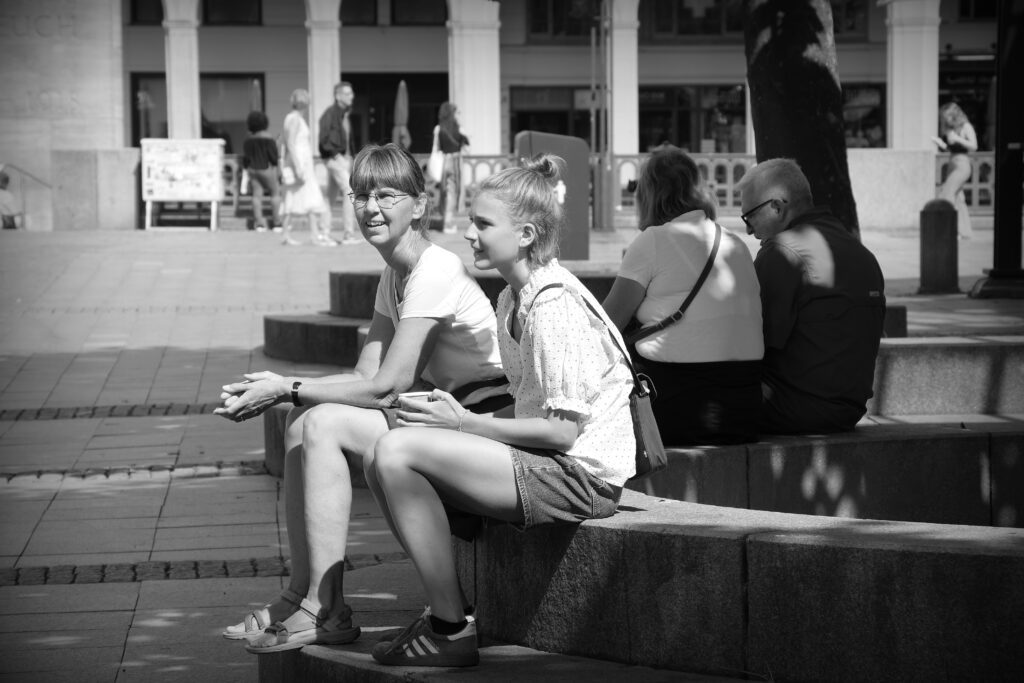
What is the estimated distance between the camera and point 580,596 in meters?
3.90

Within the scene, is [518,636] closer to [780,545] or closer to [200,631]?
[780,545]

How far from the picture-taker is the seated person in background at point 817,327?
5.50m

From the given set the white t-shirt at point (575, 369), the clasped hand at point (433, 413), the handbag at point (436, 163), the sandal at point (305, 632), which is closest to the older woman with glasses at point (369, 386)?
the sandal at point (305, 632)

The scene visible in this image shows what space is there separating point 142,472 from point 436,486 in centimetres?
407

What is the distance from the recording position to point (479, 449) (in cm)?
389

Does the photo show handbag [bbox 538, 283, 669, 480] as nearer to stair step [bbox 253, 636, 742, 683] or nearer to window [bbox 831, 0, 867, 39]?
stair step [bbox 253, 636, 742, 683]

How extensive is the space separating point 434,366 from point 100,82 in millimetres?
22795

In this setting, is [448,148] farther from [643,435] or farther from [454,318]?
[643,435]

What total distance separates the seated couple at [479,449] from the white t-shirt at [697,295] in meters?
1.21

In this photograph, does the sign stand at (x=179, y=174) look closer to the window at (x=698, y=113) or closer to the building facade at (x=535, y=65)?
the building facade at (x=535, y=65)

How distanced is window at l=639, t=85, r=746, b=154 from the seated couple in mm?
34115

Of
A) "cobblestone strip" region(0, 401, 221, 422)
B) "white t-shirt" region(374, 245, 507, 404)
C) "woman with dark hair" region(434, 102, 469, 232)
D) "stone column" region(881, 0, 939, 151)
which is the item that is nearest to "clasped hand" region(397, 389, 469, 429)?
"white t-shirt" region(374, 245, 507, 404)

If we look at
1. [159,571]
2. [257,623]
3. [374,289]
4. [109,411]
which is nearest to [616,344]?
[257,623]

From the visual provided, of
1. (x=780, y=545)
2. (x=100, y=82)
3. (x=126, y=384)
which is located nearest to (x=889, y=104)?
(x=100, y=82)
